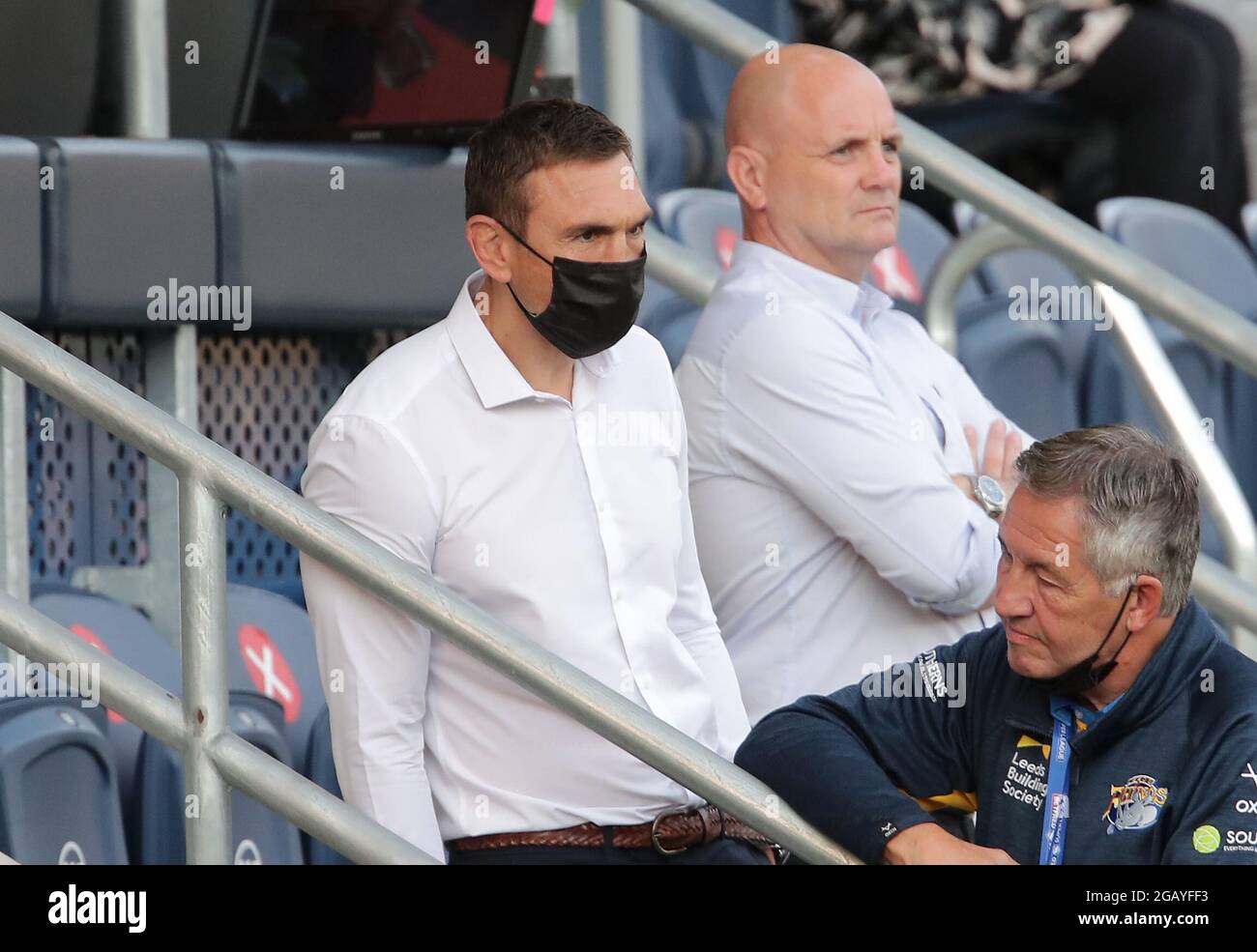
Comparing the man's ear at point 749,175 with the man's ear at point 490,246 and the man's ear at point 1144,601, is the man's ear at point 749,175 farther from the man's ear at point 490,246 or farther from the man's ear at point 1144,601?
the man's ear at point 1144,601

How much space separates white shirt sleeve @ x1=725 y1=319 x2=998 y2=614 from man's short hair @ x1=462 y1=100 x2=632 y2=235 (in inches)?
17.9

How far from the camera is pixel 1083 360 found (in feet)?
16.3

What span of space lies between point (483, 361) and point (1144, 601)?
82 centimetres

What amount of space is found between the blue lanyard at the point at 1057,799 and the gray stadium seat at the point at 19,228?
6.08 feet

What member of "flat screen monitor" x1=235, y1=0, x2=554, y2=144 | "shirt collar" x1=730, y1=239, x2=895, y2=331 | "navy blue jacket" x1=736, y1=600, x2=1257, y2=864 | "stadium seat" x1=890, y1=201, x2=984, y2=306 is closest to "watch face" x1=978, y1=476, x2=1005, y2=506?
"shirt collar" x1=730, y1=239, x2=895, y2=331

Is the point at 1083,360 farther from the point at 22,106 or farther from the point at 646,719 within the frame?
the point at 646,719

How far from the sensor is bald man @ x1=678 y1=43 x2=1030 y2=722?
9.51 ft

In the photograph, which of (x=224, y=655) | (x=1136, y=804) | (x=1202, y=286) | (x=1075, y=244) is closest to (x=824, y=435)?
Result: (x=1136, y=804)

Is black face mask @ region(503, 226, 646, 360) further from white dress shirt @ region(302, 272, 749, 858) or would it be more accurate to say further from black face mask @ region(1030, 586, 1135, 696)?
black face mask @ region(1030, 586, 1135, 696)

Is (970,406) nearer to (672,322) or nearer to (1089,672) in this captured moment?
(1089,672)

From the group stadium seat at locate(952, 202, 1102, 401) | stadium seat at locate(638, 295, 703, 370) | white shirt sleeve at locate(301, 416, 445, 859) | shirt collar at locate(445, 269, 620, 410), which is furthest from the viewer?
stadium seat at locate(952, 202, 1102, 401)

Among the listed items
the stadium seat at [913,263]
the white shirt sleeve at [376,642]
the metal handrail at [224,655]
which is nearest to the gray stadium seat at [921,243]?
the stadium seat at [913,263]
